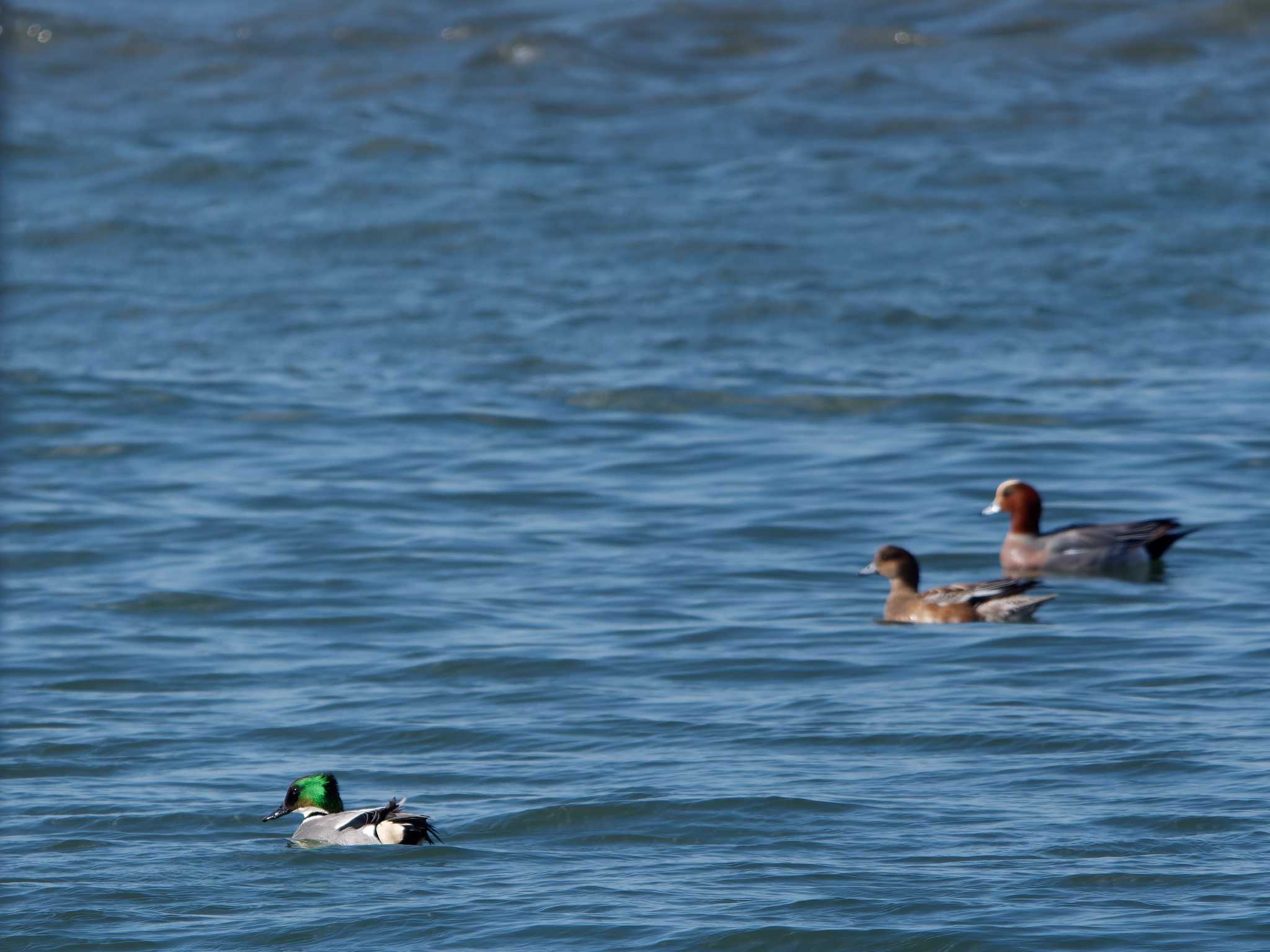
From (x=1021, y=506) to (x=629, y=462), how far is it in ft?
11.0

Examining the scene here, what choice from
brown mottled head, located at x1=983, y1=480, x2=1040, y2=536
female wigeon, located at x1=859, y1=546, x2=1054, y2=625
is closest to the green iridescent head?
female wigeon, located at x1=859, y1=546, x2=1054, y2=625

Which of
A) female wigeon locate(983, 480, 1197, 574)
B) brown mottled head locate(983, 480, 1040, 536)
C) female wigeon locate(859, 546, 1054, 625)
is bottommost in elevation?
female wigeon locate(859, 546, 1054, 625)

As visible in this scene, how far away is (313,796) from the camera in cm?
897

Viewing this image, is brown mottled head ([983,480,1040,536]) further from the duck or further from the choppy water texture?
the duck

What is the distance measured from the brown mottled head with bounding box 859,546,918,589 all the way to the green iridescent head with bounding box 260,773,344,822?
189 inches

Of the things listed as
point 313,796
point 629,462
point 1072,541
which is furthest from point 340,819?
point 629,462

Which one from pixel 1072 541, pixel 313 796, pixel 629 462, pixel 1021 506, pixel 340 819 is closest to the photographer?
pixel 340 819

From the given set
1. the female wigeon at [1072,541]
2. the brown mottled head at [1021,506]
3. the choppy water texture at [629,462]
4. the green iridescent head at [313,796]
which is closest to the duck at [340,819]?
the green iridescent head at [313,796]

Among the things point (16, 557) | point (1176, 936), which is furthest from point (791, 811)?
point (16, 557)

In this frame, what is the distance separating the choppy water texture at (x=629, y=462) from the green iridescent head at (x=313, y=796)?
219 millimetres

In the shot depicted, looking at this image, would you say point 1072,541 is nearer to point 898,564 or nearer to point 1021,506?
point 1021,506

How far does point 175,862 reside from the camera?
870 centimetres

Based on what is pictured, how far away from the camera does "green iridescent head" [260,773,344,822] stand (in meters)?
8.94

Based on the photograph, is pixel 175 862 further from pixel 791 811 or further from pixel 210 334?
pixel 210 334
